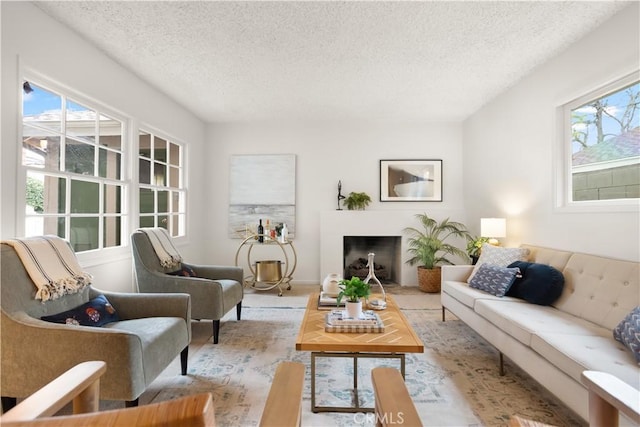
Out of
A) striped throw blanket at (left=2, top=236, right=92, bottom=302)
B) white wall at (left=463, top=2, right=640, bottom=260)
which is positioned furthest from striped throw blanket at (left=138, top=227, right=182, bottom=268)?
white wall at (left=463, top=2, right=640, bottom=260)

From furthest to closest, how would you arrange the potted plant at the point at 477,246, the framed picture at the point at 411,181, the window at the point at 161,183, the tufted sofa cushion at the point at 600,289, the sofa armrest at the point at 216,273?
1. the framed picture at the point at 411,181
2. the potted plant at the point at 477,246
3. the window at the point at 161,183
4. the sofa armrest at the point at 216,273
5. the tufted sofa cushion at the point at 600,289

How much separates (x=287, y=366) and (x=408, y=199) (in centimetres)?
452

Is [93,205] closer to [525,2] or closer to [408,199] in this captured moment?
[525,2]

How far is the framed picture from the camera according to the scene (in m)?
5.31

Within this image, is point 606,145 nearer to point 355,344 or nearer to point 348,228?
point 355,344

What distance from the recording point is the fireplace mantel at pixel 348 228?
16.6 ft

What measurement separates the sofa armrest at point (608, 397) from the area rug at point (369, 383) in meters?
0.94

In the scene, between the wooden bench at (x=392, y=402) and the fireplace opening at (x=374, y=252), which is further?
the fireplace opening at (x=374, y=252)

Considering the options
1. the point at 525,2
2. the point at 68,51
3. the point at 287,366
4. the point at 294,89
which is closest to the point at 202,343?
the point at 287,366

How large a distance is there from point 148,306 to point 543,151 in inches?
149

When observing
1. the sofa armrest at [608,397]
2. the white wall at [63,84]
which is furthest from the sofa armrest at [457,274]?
the white wall at [63,84]

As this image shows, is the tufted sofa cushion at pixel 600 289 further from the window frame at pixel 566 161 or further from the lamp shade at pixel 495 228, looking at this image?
the lamp shade at pixel 495 228

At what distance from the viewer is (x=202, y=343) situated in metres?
2.79

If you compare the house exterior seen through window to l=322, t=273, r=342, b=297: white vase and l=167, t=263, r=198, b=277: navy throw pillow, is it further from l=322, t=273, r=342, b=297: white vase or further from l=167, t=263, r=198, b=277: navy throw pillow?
l=167, t=263, r=198, b=277: navy throw pillow
